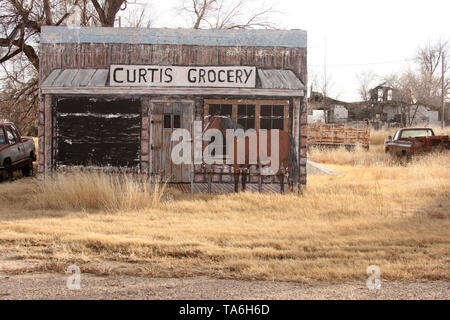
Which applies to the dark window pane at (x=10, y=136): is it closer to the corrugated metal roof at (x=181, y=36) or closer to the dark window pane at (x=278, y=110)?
the corrugated metal roof at (x=181, y=36)

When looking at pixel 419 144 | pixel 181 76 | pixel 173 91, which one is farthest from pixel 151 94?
pixel 419 144

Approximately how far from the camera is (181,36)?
497 inches

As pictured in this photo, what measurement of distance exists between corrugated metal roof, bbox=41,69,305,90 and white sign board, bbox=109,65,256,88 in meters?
0.26

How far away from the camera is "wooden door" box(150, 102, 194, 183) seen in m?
12.7

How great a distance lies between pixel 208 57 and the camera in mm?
12609

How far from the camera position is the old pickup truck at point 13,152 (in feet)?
47.8

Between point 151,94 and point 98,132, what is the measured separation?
174 centimetres

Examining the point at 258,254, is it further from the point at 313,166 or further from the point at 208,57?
the point at 313,166

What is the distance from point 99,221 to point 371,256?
487 centimetres

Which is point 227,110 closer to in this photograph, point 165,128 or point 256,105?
point 256,105

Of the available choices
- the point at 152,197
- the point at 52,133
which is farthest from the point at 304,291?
the point at 52,133

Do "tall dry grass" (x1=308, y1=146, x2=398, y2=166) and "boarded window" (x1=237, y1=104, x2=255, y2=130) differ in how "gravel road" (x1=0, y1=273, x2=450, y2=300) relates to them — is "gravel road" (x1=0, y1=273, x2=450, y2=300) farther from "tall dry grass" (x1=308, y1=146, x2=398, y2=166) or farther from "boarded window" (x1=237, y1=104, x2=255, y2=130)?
"tall dry grass" (x1=308, y1=146, x2=398, y2=166)
